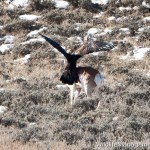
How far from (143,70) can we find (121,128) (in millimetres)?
5118

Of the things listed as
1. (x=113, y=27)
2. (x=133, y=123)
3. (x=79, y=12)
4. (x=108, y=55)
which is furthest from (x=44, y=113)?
(x=79, y=12)

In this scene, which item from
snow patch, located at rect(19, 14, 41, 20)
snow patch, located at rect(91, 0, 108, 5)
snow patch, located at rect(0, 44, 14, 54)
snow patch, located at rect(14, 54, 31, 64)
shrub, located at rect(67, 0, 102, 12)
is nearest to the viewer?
snow patch, located at rect(14, 54, 31, 64)

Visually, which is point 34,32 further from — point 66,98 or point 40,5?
point 66,98

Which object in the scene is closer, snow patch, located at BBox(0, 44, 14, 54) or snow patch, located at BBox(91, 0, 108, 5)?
snow patch, located at BBox(0, 44, 14, 54)

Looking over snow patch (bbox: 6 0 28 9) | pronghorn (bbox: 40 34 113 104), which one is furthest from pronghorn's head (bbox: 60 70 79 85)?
snow patch (bbox: 6 0 28 9)

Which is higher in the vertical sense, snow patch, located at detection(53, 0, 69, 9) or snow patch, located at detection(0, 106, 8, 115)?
snow patch, located at detection(53, 0, 69, 9)

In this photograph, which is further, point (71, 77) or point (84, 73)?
point (71, 77)

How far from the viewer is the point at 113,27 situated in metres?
19.9

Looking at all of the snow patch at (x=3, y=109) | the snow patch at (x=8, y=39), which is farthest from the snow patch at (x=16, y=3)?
the snow patch at (x=3, y=109)

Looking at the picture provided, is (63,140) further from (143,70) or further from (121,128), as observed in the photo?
(143,70)

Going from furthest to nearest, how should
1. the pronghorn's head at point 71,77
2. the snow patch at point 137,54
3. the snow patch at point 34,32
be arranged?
the snow patch at point 34,32 → the snow patch at point 137,54 → the pronghorn's head at point 71,77

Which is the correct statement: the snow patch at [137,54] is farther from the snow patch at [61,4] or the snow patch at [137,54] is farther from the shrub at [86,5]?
the snow patch at [61,4]

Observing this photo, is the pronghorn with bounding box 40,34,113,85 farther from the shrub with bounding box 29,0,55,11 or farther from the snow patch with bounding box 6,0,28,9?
the snow patch with bounding box 6,0,28,9

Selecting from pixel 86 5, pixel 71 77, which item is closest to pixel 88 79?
pixel 71 77
